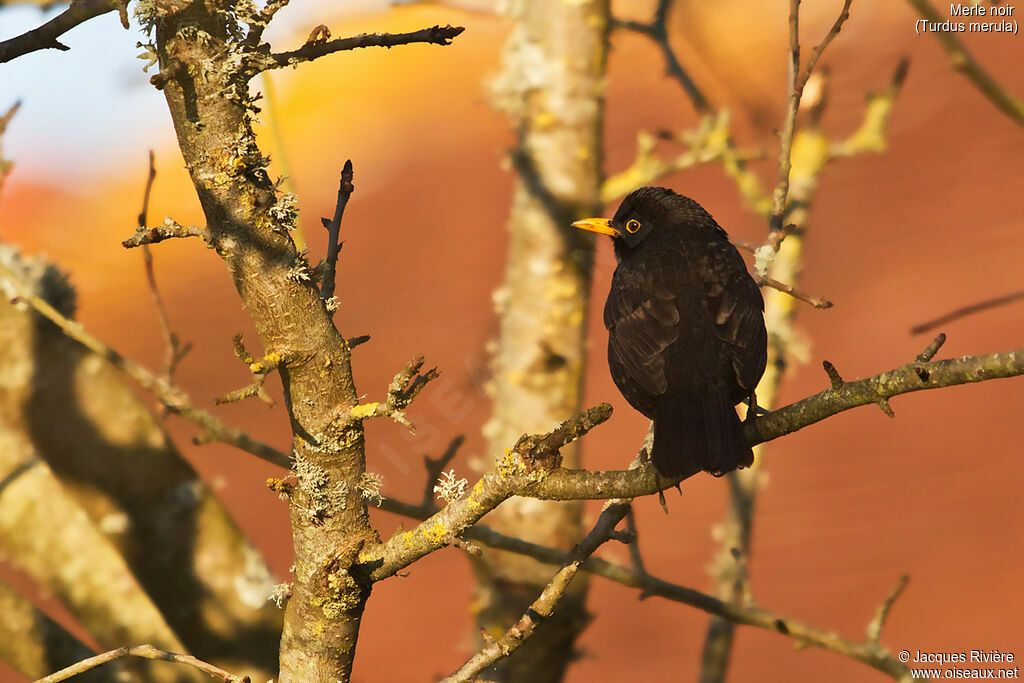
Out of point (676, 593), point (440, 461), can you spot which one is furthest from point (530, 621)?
point (676, 593)

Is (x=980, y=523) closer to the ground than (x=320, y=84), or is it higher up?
closer to the ground

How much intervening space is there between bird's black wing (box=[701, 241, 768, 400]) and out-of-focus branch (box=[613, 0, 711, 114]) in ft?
5.27

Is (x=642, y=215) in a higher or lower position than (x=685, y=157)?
lower

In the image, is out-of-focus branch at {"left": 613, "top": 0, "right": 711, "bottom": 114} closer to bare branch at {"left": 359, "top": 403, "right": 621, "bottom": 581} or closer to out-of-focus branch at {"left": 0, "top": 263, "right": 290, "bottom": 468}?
out-of-focus branch at {"left": 0, "top": 263, "right": 290, "bottom": 468}

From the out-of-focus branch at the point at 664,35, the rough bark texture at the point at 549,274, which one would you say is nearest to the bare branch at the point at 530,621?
the rough bark texture at the point at 549,274

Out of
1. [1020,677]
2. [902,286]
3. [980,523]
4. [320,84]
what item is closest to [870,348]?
[902,286]

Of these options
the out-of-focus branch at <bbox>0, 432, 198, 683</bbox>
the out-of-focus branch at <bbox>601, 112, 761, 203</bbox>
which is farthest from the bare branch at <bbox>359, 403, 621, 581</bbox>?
the out-of-focus branch at <bbox>601, 112, 761, 203</bbox>

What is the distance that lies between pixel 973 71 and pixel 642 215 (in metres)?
1.41

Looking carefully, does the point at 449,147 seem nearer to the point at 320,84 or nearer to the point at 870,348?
the point at 320,84

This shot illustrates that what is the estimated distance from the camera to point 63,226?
576 inches

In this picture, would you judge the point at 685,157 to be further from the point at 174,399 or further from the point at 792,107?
the point at 174,399

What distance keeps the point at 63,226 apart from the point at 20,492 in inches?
487

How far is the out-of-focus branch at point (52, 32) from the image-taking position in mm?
1796

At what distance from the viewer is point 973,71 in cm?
239
